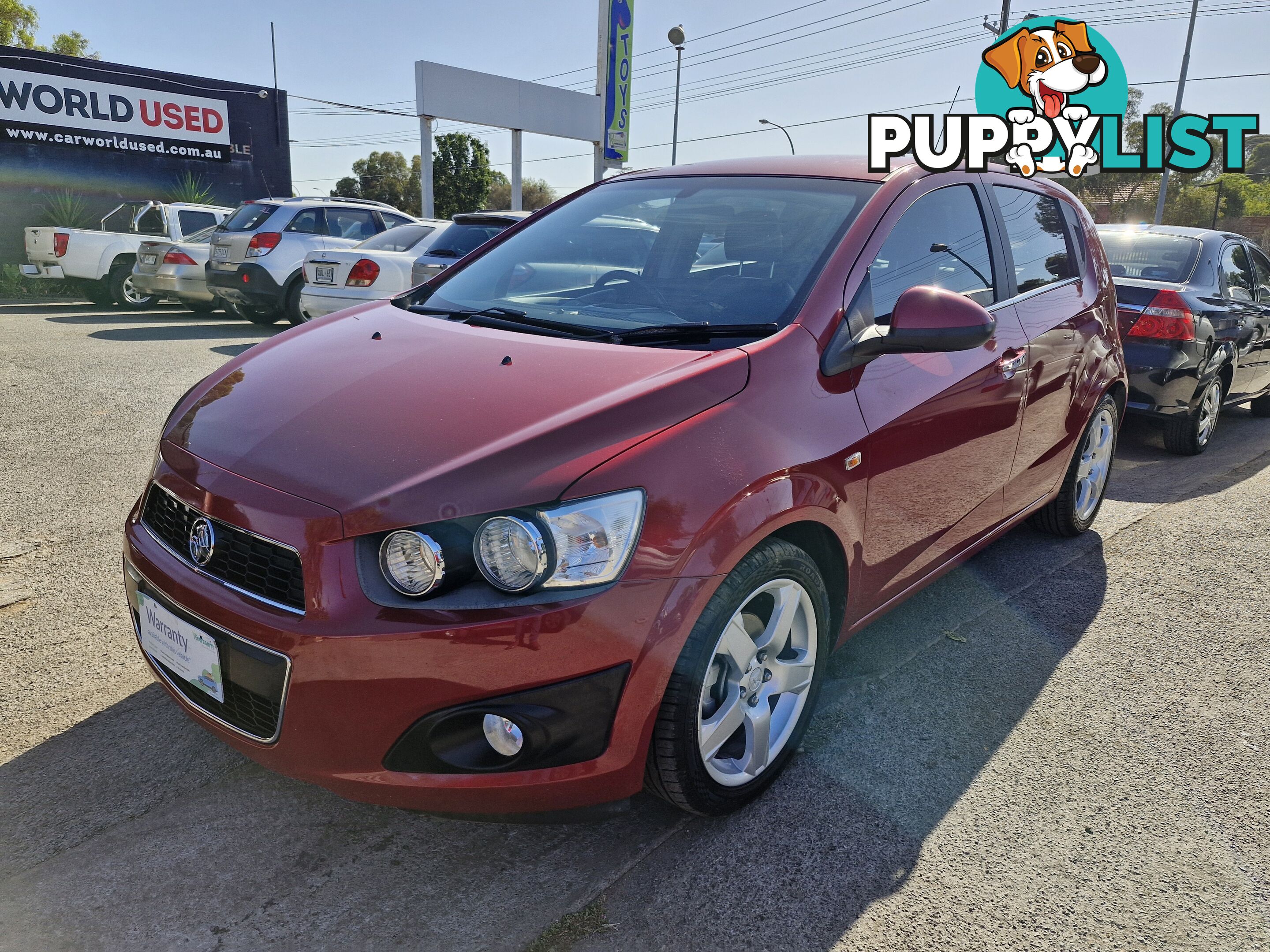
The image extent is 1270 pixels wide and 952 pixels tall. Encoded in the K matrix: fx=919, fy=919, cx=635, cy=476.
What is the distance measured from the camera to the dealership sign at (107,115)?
733 inches

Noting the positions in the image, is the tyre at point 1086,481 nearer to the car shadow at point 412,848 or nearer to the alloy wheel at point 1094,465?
the alloy wheel at point 1094,465

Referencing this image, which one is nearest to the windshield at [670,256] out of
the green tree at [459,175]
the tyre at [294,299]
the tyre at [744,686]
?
the tyre at [744,686]

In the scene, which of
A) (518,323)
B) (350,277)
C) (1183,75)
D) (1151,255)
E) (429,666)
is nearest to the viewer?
(429,666)

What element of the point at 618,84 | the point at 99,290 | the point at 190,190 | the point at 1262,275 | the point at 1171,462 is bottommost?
the point at 1171,462

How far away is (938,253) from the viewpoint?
3055mm

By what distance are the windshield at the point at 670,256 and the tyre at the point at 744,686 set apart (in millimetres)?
695

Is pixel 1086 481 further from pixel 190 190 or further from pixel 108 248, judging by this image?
pixel 190 190

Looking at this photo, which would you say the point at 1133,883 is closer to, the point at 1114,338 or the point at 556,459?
the point at 556,459

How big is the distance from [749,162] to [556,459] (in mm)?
1917

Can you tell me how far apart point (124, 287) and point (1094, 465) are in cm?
1420

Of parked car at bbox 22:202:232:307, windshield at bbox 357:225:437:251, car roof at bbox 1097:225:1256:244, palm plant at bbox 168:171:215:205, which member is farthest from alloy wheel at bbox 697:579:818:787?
palm plant at bbox 168:171:215:205

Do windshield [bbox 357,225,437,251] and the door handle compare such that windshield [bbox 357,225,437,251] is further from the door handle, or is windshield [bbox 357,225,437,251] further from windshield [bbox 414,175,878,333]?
the door handle

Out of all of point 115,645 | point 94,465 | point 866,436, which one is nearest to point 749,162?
point 866,436

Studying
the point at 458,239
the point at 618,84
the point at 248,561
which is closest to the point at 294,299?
the point at 458,239
